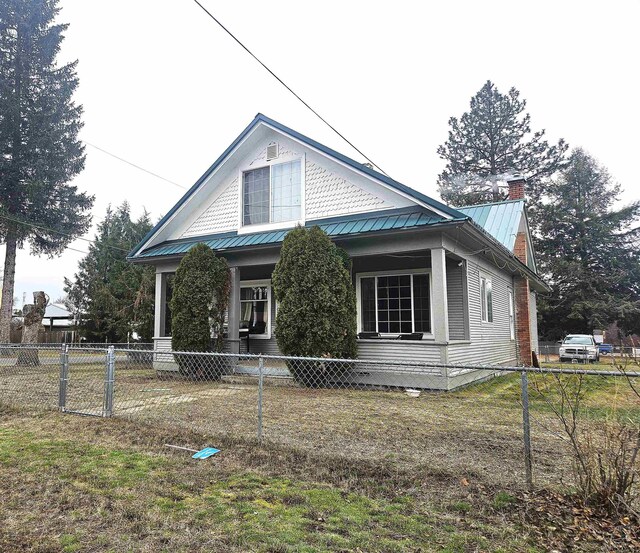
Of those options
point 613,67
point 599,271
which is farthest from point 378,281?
point 599,271

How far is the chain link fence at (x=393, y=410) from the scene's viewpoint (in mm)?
3787

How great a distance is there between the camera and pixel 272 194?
482 inches

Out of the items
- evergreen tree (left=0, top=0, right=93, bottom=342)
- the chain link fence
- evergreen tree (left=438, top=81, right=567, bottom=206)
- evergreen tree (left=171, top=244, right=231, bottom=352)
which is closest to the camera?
the chain link fence

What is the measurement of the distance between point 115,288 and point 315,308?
65.1 feet

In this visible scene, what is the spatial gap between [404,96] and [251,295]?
8219 mm

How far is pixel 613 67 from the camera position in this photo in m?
11.1

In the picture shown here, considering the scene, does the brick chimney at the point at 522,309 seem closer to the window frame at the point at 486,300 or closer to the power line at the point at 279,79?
the window frame at the point at 486,300

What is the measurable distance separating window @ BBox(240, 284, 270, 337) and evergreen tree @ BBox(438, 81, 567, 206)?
31.2 metres

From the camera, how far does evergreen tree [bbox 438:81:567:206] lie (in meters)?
40.1

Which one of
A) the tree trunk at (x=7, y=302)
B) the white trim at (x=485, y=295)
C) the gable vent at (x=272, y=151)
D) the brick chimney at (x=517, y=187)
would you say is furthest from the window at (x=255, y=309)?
the brick chimney at (x=517, y=187)

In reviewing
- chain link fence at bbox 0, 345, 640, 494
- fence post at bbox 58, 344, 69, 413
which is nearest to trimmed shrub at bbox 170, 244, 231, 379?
chain link fence at bbox 0, 345, 640, 494

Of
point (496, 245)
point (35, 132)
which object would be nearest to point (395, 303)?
point (496, 245)

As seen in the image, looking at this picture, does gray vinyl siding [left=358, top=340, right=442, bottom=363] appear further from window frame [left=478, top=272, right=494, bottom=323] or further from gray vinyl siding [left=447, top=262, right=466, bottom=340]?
window frame [left=478, top=272, right=494, bottom=323]

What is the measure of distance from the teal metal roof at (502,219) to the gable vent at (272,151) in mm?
7674
